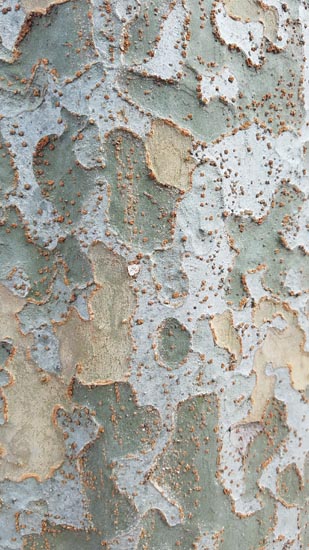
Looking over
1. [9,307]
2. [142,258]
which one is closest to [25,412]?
[9,307]

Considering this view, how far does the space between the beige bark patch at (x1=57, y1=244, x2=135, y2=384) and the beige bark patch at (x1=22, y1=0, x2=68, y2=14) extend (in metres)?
0.26

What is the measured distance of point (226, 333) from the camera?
28.9 inches

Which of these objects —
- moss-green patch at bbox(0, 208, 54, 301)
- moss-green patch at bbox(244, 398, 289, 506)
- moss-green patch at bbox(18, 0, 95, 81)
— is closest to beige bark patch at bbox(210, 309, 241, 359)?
moss-green patch at bbox(244, 398, 289, 506)

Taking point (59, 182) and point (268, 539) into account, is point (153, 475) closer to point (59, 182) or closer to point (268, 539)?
point (268, 539)

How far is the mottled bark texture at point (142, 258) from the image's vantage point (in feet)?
2.18

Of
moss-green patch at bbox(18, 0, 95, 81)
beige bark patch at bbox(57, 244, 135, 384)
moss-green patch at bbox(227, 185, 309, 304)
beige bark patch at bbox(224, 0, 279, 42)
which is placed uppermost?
beige bark patch at bbox(224, 0, 279, 42)

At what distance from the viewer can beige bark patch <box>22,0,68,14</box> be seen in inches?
25.8

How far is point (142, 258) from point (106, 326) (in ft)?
0.29

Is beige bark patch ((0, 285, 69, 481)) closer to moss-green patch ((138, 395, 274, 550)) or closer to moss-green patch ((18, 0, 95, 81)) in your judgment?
moss-green patch ((138, 395, 274, 550))

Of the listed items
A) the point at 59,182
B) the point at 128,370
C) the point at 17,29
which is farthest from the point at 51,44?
the point at 128,370

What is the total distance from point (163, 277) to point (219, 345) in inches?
4.4

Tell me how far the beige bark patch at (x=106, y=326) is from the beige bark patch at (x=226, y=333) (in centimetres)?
11

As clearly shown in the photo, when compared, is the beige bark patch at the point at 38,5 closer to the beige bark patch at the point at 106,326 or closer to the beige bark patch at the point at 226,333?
the beige bark patch at the point at 106,326

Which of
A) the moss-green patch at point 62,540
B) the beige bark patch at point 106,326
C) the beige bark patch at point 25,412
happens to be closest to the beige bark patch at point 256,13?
the beige bark patch at point 106,326
